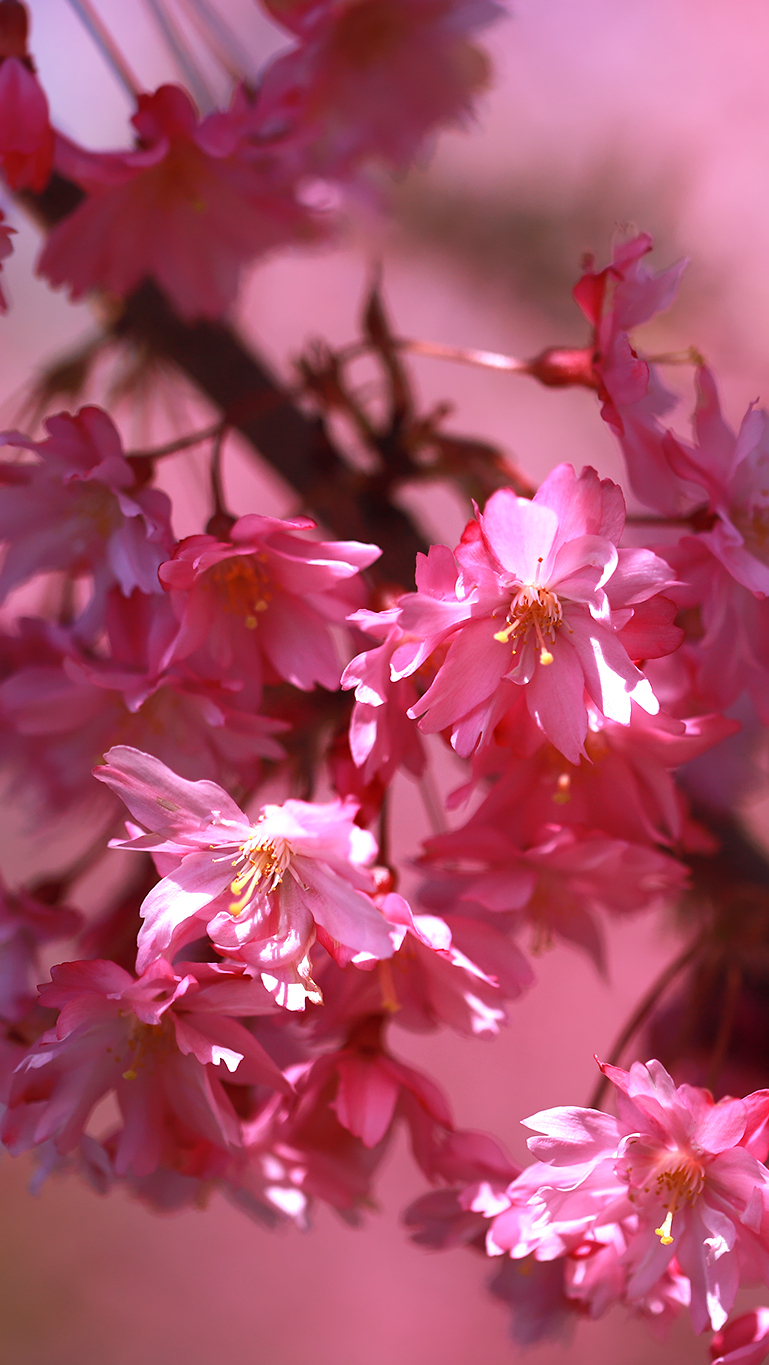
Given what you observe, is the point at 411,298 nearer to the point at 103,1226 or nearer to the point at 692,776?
the point at 692,776

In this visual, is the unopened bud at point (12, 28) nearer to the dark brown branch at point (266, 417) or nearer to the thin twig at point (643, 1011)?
the dark brown branch at point (266, 417)

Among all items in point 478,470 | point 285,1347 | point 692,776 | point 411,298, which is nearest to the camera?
point 478,470

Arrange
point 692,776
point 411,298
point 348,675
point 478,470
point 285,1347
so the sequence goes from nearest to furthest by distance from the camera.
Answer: point 348,675
point 478,470
point 692,776
point 285,1347
point 411,298

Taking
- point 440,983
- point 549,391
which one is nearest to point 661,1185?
point 440,983

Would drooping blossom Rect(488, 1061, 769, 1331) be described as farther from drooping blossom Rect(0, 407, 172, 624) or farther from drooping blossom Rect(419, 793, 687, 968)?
drooping blossom Rect(0, 407, 172, 624)

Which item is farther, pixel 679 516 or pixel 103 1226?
pixel 103 1226

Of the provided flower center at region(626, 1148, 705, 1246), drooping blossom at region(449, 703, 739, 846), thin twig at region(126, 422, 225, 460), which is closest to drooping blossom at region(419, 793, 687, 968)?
drooping blossom at region(449, 703, 739, 846)

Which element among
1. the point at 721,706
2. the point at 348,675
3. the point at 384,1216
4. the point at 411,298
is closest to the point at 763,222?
the point at 411,298
